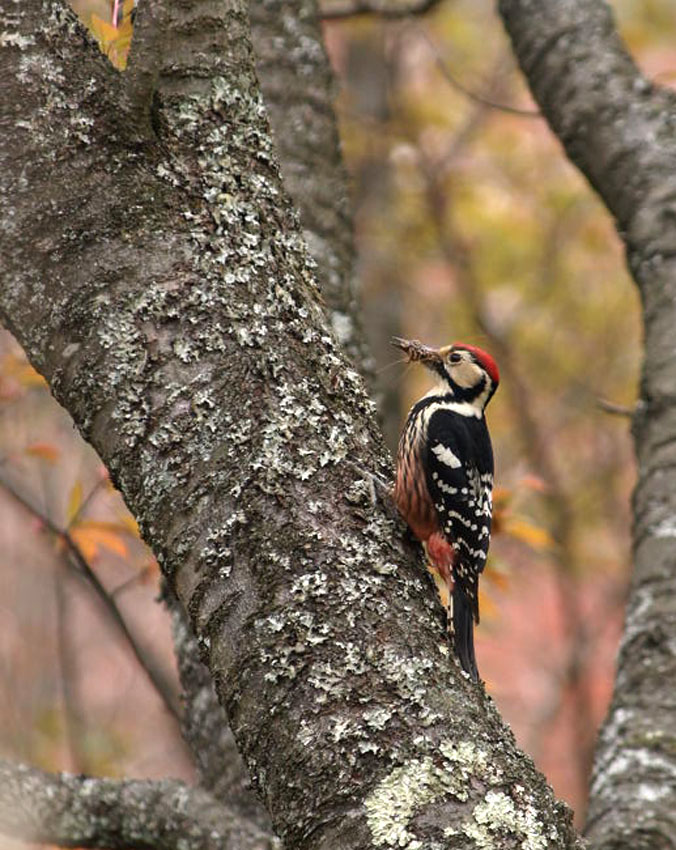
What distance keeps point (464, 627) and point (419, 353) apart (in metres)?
1.13

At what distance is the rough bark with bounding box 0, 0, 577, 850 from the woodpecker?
650 millimetres

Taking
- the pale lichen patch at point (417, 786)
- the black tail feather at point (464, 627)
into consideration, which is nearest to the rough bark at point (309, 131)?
the black tail feather at point (464, 627)

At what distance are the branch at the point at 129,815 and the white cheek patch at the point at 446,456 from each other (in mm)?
1174

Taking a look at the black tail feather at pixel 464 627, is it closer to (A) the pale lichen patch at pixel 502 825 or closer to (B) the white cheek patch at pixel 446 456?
(A) the pale lichen patch at pixel 502 825

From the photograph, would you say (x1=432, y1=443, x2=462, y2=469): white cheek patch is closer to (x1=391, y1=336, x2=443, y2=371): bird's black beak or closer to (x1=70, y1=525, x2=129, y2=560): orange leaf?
(x1=391, y1=336, x2=443, y2=371): bird's black beak

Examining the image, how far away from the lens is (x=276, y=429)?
6.30 ft

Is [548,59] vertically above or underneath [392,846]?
above

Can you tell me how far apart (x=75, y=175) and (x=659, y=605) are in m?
1.93

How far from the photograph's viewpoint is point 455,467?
3.36m

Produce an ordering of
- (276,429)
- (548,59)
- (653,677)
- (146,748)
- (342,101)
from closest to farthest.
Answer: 1. (276,429)
2. (653,677)
3. (548,59)
4. (342,101)
5. (146,748)

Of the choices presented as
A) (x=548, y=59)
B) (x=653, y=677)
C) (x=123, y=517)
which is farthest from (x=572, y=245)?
(x=653, y=677)

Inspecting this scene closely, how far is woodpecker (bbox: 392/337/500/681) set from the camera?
2.96 m

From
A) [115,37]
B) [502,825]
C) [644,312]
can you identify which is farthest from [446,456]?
[502,825]

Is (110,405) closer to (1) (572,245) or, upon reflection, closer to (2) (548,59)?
(2) (548,59)
